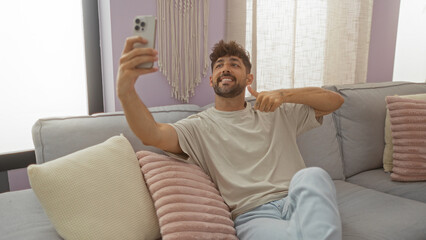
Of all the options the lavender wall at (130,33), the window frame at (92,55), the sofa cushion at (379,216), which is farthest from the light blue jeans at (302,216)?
the window frame at (92,55)

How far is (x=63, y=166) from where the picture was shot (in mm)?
1097

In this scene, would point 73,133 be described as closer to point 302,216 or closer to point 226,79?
point 226,79

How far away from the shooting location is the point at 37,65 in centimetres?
172

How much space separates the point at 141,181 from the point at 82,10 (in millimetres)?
1054

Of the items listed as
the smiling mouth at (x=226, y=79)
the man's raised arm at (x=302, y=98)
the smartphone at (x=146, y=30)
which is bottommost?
the man's raised arm at (x=302, y=98)

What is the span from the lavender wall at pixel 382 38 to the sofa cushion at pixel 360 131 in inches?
38.2

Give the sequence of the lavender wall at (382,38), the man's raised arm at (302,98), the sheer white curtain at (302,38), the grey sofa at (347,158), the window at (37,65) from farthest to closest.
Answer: the lavender wall at (382,38) → the sheer white curtain at (302,38) → the window at (37,65) → the man's raised arm at (302,98) → the grey sofa at (347,158)

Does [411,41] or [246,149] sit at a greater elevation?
[411,41]

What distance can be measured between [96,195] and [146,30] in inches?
20.8

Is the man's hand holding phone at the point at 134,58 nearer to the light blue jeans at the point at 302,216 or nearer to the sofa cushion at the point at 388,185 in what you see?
the light blue jeans at the point at 302,216

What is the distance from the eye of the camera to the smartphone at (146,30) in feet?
3.09

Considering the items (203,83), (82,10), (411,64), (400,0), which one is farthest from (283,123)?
(411,64)

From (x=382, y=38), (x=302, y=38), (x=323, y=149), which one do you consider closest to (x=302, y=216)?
(x=323, y=149)

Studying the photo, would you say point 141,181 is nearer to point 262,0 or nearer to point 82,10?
point 82,10
